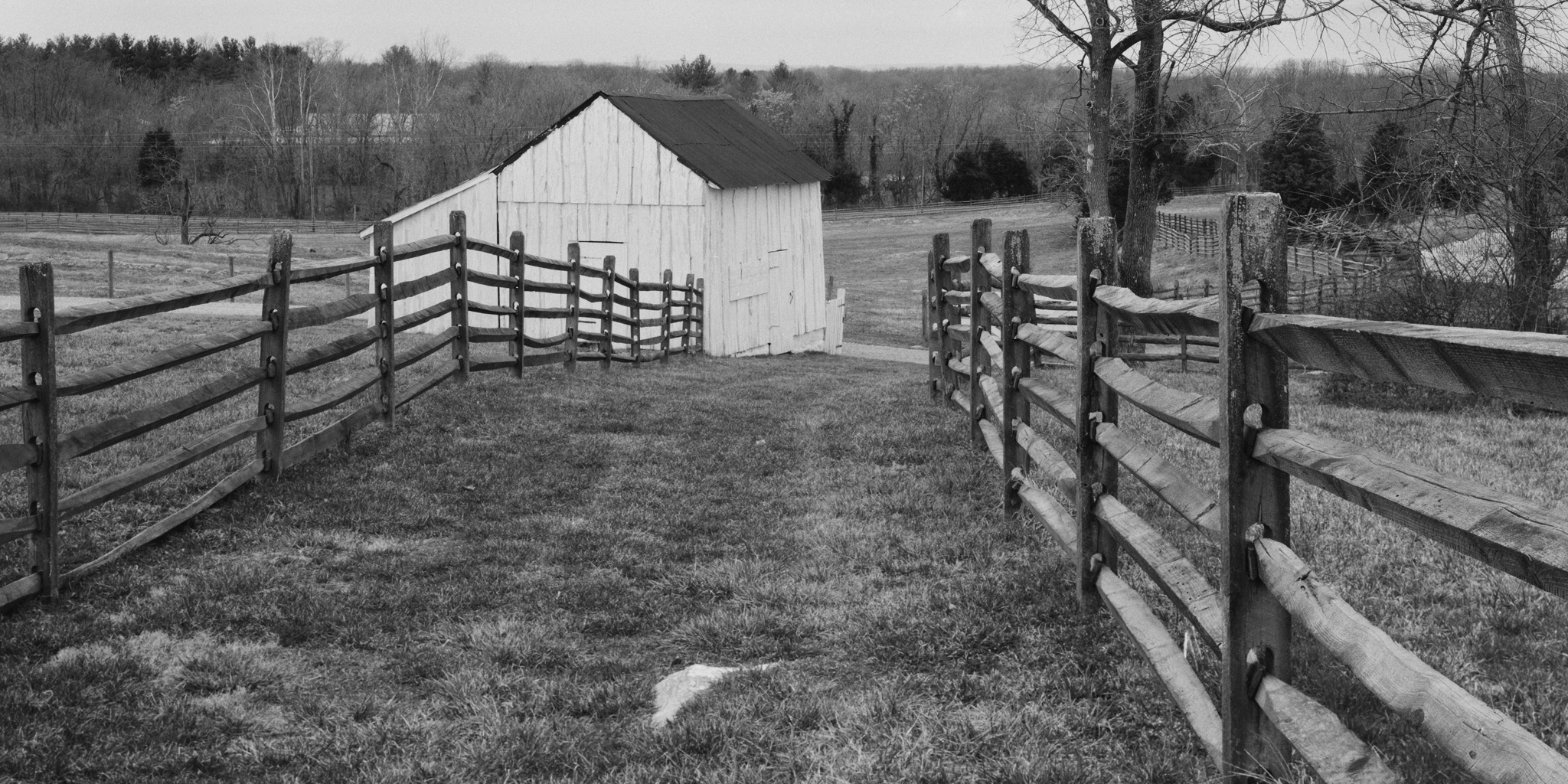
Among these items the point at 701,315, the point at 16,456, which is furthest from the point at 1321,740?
the point at 701,315

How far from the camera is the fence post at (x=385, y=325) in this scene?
954 centimetres

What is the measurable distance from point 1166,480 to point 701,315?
21.2 metres

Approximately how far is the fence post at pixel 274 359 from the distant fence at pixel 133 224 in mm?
56777

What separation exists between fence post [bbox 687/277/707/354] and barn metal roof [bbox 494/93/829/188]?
1.97 meters

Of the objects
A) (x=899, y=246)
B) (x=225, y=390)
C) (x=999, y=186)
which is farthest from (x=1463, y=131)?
(x=999, y=186)

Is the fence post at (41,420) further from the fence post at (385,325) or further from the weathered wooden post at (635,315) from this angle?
the weathered wooden post at (635,315)

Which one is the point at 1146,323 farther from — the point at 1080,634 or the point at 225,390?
the point at 225,390

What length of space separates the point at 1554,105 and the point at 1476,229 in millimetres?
2122

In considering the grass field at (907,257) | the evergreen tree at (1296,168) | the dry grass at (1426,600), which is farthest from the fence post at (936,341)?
the evergreen tree at (1296,168)

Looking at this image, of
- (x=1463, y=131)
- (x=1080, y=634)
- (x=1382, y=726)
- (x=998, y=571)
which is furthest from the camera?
(x=1463, y=131)

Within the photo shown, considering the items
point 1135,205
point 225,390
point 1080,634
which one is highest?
point 1135,205

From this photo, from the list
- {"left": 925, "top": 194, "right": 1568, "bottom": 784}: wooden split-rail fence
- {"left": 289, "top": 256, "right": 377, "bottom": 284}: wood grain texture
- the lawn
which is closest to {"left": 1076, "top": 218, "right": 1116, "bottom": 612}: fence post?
{"left": 925, "top": 194, "right": 1568, "bottom": 784}: wooden split-rail fence

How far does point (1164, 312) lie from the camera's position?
4.34 m

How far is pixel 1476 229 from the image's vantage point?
1647 cm
